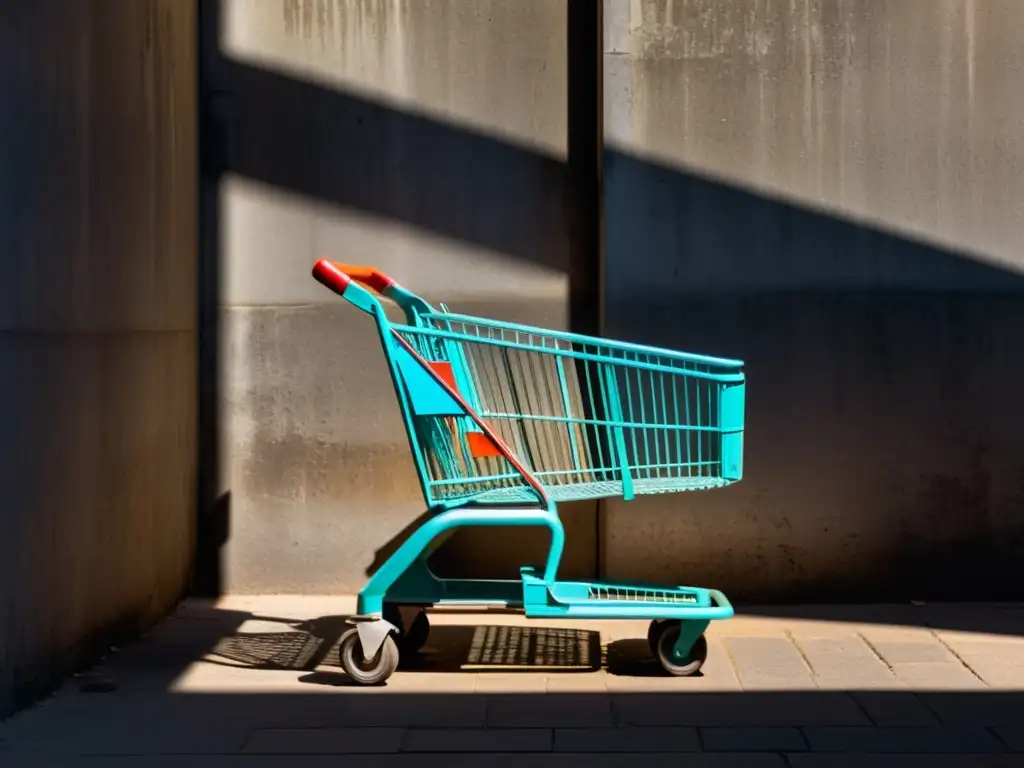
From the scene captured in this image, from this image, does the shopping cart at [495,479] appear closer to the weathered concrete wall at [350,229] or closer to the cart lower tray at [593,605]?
the cart lower tray at [593,605]

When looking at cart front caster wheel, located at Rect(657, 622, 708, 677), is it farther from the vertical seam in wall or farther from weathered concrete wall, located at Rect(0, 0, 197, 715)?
weathered concrete wall, located at Rect(0, 0, 197, 715)

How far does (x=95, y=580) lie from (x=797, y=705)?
2773 mm

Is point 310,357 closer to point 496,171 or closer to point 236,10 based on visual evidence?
point 496,171

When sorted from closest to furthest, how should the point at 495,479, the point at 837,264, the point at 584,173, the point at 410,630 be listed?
the point at 495,479
the point at 410,630
the point at 837,264
the point at 584,173

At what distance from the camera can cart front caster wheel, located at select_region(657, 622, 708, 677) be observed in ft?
16.9

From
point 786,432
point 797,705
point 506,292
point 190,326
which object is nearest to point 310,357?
point 190,326

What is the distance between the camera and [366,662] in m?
5.06

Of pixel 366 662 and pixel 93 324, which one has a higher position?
pixel 93 324

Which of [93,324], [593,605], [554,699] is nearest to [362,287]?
[93,324]

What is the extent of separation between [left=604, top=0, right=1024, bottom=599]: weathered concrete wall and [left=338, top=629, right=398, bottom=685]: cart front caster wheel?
5.21 feet

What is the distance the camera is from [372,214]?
6.55 metres

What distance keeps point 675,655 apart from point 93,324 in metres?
2.65

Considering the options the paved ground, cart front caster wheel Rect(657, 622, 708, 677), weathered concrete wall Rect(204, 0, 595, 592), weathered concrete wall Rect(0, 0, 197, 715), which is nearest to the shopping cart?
cart front caster wheel Rect(657, 622, 708, 677)

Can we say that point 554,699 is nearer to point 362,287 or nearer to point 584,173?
point 362,287
